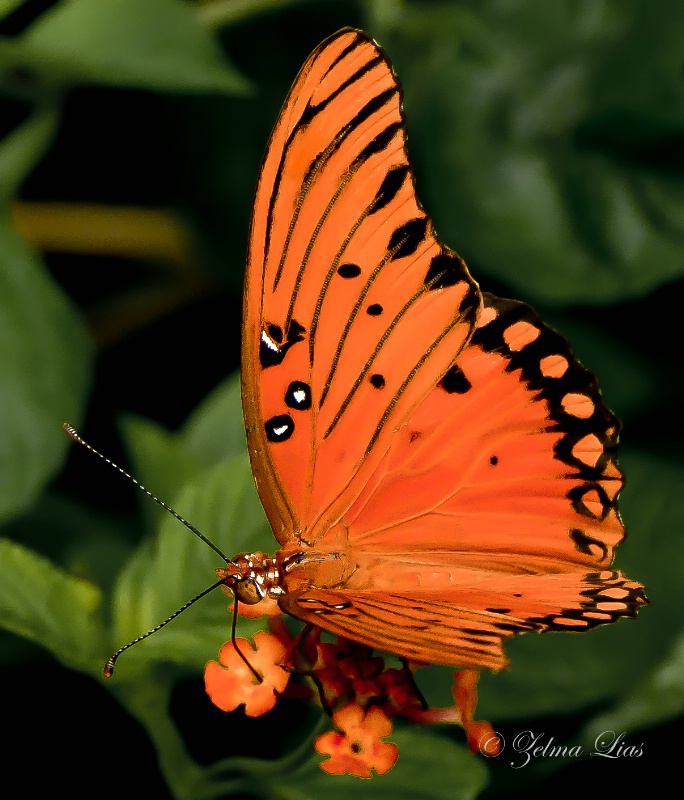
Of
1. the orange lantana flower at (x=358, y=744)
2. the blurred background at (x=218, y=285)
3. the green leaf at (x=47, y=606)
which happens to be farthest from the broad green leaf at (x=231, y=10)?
the orange lantana flower at (x=358, y=744)

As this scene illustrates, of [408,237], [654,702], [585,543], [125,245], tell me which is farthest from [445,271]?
[125,245]

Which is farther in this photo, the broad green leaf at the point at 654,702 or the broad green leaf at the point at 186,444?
the broad green leaf at the point at 186,444

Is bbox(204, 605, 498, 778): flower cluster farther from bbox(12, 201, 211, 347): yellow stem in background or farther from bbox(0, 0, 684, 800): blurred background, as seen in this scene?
bbox(12, 201, 211, 347): yellow stem in background

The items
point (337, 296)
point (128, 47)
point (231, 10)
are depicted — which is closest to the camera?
point (337, 296)

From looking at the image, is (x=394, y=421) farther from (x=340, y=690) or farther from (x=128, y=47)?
(x=128, y=47)

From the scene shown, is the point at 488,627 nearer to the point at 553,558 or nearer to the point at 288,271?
the point at 553,558

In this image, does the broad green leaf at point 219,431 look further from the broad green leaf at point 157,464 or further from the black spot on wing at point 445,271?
the black spot on wing at point 445,271
